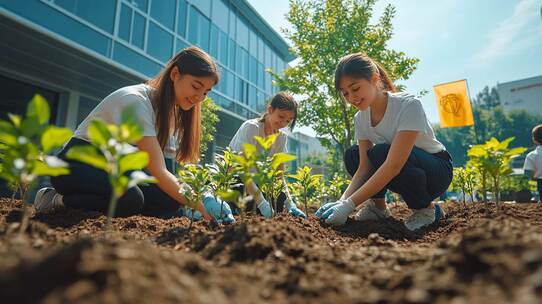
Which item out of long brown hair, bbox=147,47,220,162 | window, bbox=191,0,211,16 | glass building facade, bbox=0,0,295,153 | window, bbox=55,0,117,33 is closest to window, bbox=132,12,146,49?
glass building facade, bbox=0,0,295,153

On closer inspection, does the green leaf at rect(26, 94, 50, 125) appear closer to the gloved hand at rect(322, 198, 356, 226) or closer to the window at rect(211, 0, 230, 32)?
the gloved hand at rect(322, 198, 356, 226)

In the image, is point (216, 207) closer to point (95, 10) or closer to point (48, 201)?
point (48, 201)

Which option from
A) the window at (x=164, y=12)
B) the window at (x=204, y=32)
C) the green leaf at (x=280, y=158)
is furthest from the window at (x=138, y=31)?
the green leaf at (x=280, y=158)

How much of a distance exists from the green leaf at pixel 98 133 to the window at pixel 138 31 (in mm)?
8859

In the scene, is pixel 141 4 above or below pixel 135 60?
above

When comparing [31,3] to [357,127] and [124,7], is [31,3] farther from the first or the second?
[357,127]

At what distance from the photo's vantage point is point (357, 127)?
334cm

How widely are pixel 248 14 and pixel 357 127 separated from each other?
46.6ft

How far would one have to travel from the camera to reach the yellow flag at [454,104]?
357 inches

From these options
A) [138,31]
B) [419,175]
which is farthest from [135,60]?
[419,175]

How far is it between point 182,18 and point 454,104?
9976 millimetres

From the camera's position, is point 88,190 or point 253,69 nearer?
point 88,190

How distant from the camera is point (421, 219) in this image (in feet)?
8.63

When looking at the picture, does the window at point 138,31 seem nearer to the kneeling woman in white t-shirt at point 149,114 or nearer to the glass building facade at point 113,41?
the glass building facade at point 113,41
